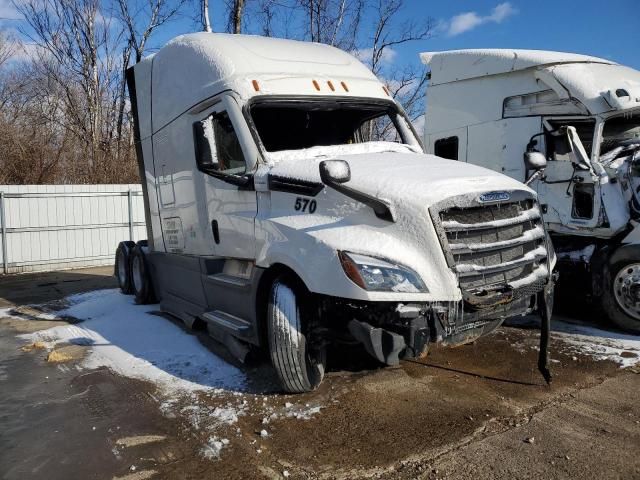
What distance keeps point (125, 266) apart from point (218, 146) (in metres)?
4.62

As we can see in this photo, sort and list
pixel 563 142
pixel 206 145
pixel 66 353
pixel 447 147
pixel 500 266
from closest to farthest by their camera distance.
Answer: pixel 500 266
pixel 206 145
pixel 66 353
pixel 563 142
pixel 447 147

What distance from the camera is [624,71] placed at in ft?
24.8

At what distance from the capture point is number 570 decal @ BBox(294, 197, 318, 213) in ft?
14.1

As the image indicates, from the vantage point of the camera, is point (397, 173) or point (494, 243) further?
point (397, 173)

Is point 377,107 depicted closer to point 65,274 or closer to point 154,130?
point 154,130

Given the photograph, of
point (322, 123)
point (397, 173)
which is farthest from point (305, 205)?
point (322, 123)

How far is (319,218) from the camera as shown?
165 inches

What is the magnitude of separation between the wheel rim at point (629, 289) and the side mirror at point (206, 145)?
4839 mm

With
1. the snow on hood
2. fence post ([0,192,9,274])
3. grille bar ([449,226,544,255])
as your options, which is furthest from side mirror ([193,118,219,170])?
fence post ([0,192,9,274])

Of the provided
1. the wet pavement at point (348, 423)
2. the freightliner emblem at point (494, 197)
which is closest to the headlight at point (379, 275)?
the freightliner emblem at point (494, 197)

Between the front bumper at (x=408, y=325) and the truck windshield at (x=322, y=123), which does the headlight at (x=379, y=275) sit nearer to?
the front bumper at (x=408, y=325)

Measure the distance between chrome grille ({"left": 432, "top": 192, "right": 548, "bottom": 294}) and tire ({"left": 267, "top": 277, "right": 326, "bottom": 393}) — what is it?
1.26 meters

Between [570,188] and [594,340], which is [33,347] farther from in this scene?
[570,188]

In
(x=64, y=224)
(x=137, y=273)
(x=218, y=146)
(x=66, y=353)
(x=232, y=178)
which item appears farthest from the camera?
(x=64, y=224)
